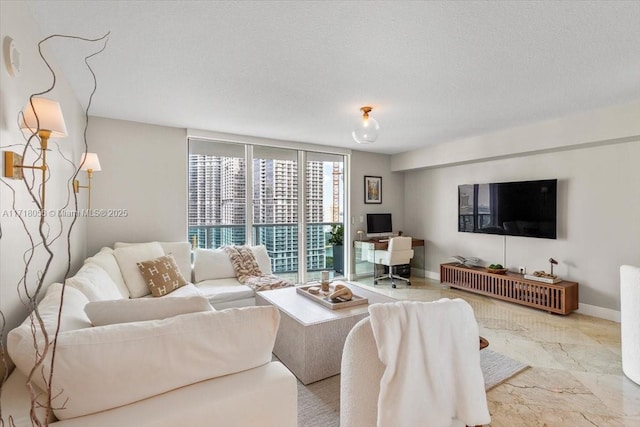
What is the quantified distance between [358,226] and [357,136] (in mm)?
2750

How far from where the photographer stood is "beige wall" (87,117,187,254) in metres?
3.56

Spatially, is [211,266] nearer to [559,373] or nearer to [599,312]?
[559,373]

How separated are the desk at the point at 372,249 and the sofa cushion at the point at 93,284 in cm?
372

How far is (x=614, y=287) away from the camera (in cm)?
344

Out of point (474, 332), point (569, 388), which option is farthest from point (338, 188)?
point (474, 332)

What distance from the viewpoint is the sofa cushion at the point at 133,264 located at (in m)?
2.94

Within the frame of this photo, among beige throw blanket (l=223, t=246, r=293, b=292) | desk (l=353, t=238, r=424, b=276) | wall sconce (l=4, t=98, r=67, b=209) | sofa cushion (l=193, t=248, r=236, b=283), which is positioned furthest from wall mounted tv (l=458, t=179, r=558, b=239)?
wall sconce (l=4, t=98, r=67, b=209)

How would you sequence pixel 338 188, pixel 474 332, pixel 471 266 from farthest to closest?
1. pixel 338 188
2. pixel 471 266
3. pixel 474 332

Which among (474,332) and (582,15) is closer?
(474,332)

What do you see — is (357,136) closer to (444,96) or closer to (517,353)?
(444,96)

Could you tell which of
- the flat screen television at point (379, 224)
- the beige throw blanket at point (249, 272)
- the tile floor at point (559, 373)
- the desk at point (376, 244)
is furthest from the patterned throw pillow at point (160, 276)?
the flat screen television at point (379, 224)

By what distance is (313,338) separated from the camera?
2188 millimetres

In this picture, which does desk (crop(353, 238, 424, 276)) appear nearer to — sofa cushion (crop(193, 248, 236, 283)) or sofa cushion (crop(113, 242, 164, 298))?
sofa cushion (crop(193, 248, 236, 283))

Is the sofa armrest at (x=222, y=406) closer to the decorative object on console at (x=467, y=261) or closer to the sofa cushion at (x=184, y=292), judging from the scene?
the sofa cushion at (x=184, y=292)
